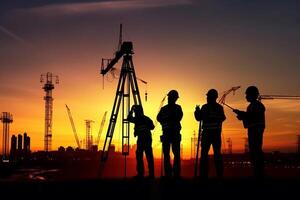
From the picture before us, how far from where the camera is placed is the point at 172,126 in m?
16.9

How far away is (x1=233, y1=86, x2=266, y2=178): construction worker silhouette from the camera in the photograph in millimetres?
15289

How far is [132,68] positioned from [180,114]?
128 ft

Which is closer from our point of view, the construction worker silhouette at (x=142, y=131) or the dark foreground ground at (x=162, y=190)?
the dark foreground ground at (x=162, y=190)

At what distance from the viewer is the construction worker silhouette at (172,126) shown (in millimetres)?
16859

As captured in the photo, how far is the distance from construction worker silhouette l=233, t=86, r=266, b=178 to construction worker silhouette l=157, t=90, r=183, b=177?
8.12ft

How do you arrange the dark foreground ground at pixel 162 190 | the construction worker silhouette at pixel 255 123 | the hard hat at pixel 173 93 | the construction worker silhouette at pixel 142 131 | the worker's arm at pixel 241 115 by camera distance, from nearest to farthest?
the dark foreground ground at pixel 162 190 → the construction worker silhouette at pixel 255 123 → the worker's arm at pixel 241 115 → the hard hat at pixel 173 93 → the construction worker silhouette at pixel 142 131

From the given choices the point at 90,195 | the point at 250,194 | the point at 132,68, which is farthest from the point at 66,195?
the point at 132,68

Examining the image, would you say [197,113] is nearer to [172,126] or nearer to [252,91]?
[172,126]

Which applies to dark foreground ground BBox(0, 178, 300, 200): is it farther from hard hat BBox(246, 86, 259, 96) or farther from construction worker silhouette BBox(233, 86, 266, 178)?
hard hat BBox(246, 86, 259, 96)

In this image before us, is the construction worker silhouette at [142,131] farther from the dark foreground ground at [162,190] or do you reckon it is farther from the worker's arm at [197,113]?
the dark foreground ground at [162,190]

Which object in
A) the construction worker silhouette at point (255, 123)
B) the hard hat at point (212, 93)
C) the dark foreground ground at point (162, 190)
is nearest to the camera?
the dark foreground ground at point (162, 190)

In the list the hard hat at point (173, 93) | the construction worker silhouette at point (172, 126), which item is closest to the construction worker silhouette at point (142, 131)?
the construction worker silhouette at point (172, 126)

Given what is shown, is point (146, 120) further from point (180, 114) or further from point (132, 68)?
point (132, 68)

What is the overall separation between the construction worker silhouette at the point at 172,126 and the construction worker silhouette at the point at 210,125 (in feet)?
2.73
